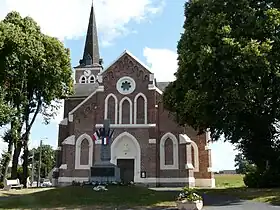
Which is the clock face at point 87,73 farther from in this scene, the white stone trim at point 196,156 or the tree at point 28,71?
the white stone trim at point 196,156

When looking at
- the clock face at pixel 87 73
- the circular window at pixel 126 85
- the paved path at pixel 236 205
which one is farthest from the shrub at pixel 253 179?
the clock face at pixel 87 73

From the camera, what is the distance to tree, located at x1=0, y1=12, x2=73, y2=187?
1171 inches

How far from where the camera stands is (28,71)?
33.9 m

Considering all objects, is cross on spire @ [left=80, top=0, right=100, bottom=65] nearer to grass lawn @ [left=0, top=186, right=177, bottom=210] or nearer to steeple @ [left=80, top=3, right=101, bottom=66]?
steeple @ [left=80, top=3, right=101, bottom=66]

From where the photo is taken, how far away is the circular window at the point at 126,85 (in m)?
40.6

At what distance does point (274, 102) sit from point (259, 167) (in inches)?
217

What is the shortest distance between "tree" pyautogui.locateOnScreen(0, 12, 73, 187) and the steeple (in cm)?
2755

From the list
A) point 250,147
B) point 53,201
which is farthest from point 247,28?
point 53,201

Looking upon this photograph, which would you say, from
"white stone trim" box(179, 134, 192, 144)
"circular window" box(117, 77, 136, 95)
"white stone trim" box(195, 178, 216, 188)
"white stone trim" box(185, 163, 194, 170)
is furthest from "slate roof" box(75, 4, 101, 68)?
"white stone trim" box(185, 163, 194, 170)

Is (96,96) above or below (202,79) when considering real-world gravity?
above

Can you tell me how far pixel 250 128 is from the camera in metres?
25.6

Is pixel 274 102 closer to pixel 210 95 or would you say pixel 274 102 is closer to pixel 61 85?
pixel 210 95

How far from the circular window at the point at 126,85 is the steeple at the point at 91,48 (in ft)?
84.1

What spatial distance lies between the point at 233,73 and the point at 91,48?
160ft
